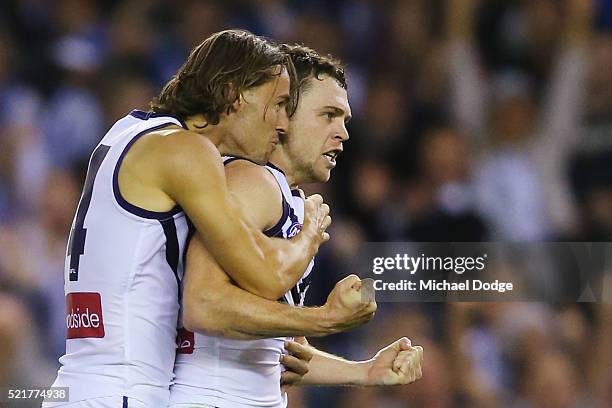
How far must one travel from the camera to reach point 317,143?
3.28 metres

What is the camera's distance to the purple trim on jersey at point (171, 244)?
2750 millimetres

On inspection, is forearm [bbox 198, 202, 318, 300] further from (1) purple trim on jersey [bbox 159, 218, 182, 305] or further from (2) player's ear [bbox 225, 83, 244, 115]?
(2) player's ear [bbox 225, 83, 244, 115]

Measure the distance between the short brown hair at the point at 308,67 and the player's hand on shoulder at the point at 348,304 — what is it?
0.84m

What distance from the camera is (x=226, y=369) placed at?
2848 mm

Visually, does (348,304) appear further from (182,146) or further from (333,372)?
(333,372)

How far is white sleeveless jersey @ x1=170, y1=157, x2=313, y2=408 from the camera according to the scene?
9.27 feet

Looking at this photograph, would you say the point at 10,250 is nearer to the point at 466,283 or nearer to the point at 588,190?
the point at 466,283

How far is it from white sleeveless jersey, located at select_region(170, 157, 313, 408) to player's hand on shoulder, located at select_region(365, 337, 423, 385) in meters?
0.43

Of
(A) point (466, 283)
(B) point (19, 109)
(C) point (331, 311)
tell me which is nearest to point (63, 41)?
(B) point (19, 109)

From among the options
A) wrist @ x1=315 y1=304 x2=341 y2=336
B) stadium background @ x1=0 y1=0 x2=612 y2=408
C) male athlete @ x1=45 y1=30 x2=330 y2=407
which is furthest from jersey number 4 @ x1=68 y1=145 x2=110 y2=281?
stadium background @ x1=0 y1=0 x2=612 y2=408

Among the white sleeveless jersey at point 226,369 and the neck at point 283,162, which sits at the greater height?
the neck at point 283,162

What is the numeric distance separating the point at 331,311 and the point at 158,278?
0.47m

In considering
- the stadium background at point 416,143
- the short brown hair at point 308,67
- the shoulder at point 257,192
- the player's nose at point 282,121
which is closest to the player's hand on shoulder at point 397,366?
the shoulder at point 257,192

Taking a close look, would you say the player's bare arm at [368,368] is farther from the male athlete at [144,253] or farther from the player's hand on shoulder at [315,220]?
the male athlete at [144,253]
